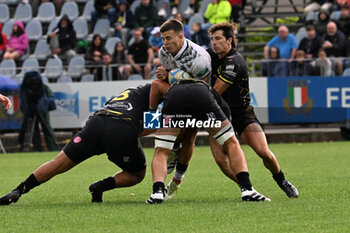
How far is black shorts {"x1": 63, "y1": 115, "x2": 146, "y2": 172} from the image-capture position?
826cm

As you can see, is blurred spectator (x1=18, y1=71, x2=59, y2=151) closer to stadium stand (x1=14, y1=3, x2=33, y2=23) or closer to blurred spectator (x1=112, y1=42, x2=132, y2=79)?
blurred spectator (x1=112, y1=42, x2=132, y2=79)

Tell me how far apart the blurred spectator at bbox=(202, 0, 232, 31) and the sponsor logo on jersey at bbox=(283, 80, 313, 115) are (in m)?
2.78

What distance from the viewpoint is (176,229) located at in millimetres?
6477

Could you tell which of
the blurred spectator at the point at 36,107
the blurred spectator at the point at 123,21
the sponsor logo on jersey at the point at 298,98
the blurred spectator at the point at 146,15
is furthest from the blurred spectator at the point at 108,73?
the sponsor logo on jersey at the point at 298,98

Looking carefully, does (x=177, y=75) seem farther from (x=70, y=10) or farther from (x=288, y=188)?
(x=70, y=10)

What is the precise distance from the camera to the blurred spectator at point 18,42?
24250 millimetres

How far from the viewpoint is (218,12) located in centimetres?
2208

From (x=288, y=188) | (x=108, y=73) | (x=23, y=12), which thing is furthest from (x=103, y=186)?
(x=23, y=12)

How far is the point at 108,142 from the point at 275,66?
12943 mm

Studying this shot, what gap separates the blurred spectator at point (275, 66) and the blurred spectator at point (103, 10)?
225 inches

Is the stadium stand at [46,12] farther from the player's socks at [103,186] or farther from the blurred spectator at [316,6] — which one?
the player's socks at [103,186]

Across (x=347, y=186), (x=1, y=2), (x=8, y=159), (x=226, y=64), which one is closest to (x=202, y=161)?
(x=8, y=159)

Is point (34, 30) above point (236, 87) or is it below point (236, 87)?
below

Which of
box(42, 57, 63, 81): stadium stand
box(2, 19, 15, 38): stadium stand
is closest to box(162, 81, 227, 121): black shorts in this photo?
box(42, 57, 63, 81): stadium stand
